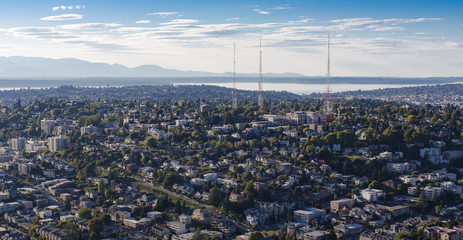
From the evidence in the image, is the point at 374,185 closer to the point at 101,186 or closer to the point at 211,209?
the point at 211,209

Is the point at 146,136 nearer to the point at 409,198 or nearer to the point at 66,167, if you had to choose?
the point at 66,167

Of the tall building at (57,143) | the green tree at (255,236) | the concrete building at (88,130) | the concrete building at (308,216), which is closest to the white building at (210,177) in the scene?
the concrete building at (308,216)

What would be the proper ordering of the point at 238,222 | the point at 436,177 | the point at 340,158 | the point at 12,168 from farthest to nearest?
1. the point at 12,168
2. the point at 340,158
3. the point at 436,177
4. the point at 238,222

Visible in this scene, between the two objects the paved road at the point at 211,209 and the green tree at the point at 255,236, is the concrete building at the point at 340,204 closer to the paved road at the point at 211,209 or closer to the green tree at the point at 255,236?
the paved road at the point at 211,209

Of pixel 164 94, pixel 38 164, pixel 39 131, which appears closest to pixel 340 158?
pixel 38 164

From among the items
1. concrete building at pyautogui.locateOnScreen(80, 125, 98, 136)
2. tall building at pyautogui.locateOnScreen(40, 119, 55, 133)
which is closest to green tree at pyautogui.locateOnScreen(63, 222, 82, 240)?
concrete building at pyautogui.locateOnScreen(80, 125, 98, 136)

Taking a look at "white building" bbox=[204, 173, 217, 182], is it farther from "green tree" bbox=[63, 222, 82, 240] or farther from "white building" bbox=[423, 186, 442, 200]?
"white building" bbox=[423, 186, 442, 200]

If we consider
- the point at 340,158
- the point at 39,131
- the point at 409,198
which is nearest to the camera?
the point at 409,198
